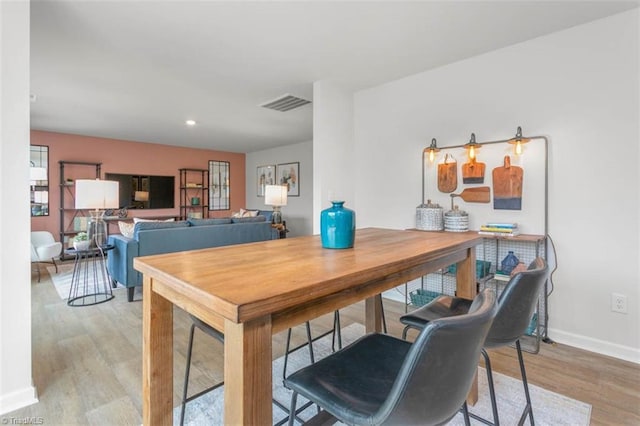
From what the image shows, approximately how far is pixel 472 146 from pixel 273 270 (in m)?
2.48

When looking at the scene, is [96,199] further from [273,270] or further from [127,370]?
[273,270]

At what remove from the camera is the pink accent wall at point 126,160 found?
19.6 feet

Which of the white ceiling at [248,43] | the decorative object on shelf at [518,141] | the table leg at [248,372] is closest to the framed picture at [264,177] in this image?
the white ceiling at [248,43]

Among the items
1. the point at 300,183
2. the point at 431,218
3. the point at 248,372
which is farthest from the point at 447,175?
the point at 300,183

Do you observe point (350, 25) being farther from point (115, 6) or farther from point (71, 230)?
point (71, 230)

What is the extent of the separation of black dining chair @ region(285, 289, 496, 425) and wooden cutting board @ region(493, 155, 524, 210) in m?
2.05

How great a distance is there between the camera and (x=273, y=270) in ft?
3.40

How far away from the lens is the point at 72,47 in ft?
8.77

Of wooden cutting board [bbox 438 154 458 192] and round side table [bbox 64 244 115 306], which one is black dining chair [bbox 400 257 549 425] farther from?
round side table [bbox 64 244 115 306]

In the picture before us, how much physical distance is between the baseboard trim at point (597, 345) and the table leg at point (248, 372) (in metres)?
2.68

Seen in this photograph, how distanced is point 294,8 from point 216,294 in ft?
6.75

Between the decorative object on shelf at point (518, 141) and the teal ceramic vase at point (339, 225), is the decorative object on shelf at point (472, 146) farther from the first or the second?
the teal ceramic vase at point (339, 225)

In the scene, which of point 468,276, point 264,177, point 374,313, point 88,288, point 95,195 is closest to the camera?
point 468,276

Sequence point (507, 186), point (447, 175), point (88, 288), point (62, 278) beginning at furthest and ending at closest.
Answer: point (62, 278), point (88, 288), point (447, 175), point (507, 186)
